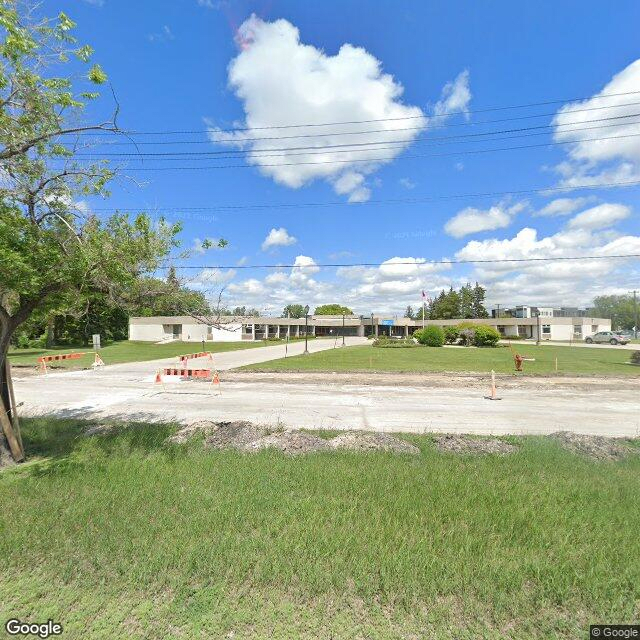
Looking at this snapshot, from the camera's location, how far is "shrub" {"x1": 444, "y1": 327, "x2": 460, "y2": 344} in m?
46.4

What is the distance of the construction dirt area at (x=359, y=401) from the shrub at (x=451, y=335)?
3007 cm

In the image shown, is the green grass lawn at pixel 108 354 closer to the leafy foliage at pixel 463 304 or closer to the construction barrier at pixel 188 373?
the construction barrier at pixel 188 373

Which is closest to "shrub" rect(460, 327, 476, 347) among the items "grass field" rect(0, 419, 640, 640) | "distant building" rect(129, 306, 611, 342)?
"distant building" rect(129, 306, 611, 342)

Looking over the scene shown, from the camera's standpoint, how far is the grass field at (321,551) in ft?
8.45

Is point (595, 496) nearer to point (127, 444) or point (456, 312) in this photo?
point (127, 444)

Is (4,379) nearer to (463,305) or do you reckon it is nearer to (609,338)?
(609,338)

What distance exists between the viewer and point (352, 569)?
2.99m

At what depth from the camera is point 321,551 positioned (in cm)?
322

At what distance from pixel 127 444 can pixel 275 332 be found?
6080cm

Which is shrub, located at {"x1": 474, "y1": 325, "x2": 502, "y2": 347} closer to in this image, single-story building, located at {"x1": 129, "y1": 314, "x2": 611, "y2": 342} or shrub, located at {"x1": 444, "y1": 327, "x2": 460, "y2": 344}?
shrub, located at {"x1": 444, "y1": 327, "x2": 460, "y2": 344}

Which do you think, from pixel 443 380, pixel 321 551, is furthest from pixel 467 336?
pixel 321 551

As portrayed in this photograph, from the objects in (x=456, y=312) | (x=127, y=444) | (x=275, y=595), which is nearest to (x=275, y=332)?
(x=456, y=312)

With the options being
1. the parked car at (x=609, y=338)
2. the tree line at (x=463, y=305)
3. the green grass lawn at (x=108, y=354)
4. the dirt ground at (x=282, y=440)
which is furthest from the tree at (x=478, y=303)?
the dirt ground at (x=282, y=440)

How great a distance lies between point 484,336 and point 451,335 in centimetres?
565
